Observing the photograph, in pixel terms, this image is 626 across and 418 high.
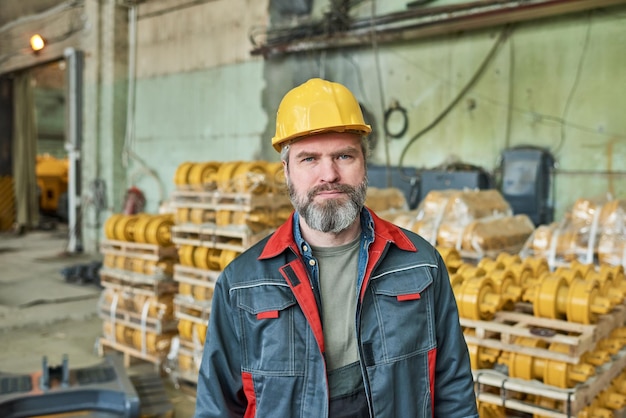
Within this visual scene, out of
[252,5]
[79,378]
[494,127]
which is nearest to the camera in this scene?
[79,378]

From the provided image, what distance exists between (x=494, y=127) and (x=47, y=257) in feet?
31.1

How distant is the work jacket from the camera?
5.99 feet

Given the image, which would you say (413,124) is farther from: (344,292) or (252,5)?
(344,292)

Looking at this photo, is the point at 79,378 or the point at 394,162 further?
the point at 394,162

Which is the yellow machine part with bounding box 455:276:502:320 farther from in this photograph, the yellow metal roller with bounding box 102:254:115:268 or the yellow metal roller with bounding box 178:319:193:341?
the yellow metal roller with bounding box 102:254:115:268

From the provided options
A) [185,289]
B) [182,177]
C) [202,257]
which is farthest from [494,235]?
[182,177]

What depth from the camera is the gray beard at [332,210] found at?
1.88 meters

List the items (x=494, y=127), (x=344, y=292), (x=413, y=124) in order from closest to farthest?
1. (x=344, y=292)
2. (x=494, y=127)
3. (x=413, y=124)

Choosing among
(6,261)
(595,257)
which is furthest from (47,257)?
(595,257)

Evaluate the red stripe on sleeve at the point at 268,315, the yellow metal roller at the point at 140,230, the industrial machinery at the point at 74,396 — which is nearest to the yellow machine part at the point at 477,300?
the red stripe on sleeve at the point at 268,315

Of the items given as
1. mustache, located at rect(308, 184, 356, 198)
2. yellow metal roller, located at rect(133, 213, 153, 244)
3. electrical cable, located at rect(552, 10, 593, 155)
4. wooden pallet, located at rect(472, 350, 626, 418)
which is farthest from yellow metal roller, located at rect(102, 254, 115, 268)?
electrical cable, located at rect(552, 10, 593, 155)

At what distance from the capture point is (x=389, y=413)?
182 cm

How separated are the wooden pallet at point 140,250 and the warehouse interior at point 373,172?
0.03 m

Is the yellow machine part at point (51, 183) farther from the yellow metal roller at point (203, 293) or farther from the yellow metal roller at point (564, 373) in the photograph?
the yellow metal roller at point (564, 373)
